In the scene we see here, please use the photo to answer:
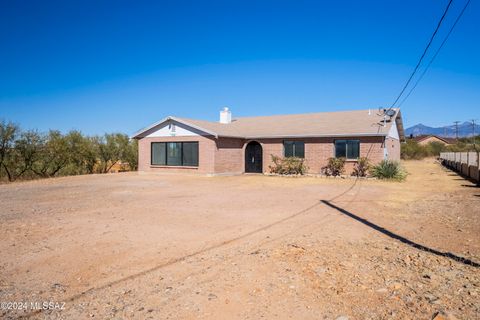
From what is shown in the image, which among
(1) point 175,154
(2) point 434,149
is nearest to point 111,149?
(1) point 175,154

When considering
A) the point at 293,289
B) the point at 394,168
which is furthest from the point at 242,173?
the point at 293,289

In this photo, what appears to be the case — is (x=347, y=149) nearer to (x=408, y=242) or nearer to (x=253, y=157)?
(x=253, y=157)

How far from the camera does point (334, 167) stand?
19.8 metres

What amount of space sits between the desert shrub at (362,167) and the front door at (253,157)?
6.70 metres

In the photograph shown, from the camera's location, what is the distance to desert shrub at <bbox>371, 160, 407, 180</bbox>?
1764cm

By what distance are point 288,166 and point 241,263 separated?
54.9ft

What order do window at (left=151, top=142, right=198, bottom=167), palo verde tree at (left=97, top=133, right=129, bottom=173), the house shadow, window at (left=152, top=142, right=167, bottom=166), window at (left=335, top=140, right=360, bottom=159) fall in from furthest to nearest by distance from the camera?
1. palo verde tree at (left=97, top=133, right=129, bottom=173)
2. window at (left=152, top=142, right=167, bottom=166)
3. window at (left=151, top=142, right=198, bottom=167)
4. window at (left=335, top=140, right=360, bottom=159)
5. the house shadow

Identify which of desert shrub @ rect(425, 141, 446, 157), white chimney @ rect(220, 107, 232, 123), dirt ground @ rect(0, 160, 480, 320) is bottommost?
dirt ground @ rect(0, 160, 480, 320)

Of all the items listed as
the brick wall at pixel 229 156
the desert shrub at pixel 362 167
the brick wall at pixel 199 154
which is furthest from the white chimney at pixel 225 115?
the desert shrub at pixel 362 167

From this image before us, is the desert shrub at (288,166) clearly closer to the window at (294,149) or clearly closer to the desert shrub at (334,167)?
the window at (294,149)

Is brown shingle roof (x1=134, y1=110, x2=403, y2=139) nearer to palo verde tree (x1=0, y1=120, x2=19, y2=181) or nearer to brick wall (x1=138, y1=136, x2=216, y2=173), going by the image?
brick wall (x1=138, y1=136, x2=216, y2=173)

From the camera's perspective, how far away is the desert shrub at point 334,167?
63.9ft

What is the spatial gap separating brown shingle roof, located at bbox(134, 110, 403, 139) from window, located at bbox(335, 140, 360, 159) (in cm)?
73

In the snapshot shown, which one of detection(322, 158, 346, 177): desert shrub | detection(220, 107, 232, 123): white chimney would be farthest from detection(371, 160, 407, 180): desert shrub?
detection(220, 107, 232, 123): white chimney
